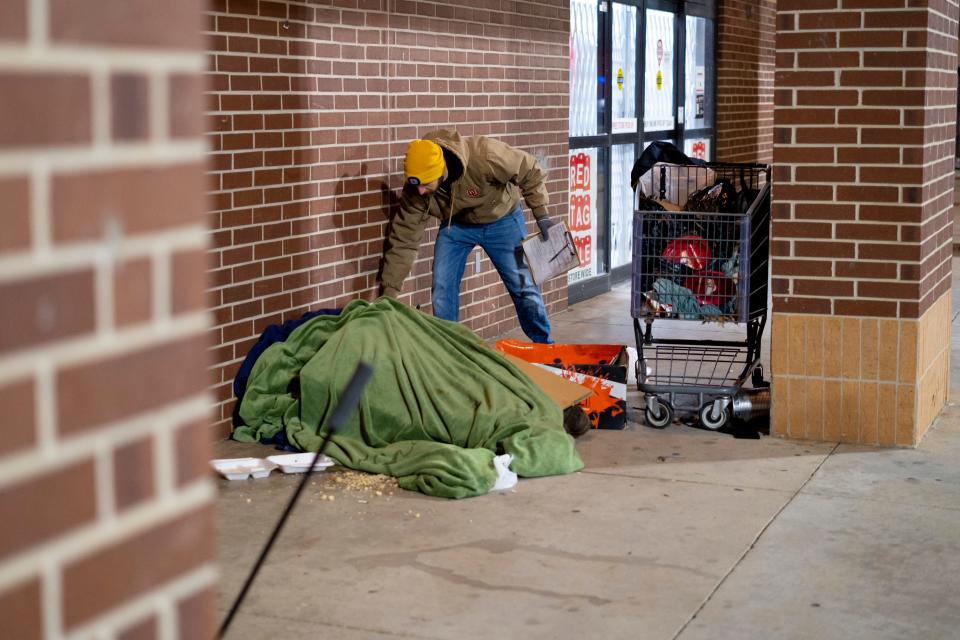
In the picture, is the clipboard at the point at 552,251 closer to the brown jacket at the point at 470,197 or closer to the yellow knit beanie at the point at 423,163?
the brown jacket at the point at 470,197

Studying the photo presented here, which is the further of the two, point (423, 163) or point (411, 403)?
point (423, 163)

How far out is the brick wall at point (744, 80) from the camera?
15594 millimetres

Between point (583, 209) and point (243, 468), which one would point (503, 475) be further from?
point (583, 209)

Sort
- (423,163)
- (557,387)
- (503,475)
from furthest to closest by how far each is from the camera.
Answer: (423,163)
(557,387)
(503,475)

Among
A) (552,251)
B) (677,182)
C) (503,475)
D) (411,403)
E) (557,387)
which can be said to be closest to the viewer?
(503,475)

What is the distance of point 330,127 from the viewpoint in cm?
762

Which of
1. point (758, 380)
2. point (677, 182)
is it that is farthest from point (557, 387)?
point (677, 182)

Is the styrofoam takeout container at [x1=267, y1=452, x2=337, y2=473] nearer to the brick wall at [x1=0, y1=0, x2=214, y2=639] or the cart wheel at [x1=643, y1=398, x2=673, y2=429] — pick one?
the cart wheel at [x1=643, y1=398, x2=673, y2=429]

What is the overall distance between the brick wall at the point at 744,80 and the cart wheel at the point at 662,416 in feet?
30.6

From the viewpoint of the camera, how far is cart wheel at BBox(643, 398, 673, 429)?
6.89 m

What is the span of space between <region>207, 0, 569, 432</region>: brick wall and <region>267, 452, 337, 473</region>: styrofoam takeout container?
89 cm

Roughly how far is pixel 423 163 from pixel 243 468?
2.41 m

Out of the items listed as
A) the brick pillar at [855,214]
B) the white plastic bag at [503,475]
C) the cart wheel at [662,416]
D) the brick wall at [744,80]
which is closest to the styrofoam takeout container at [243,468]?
the white plastic bag at [503,475]

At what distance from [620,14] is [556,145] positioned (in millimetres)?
2254
